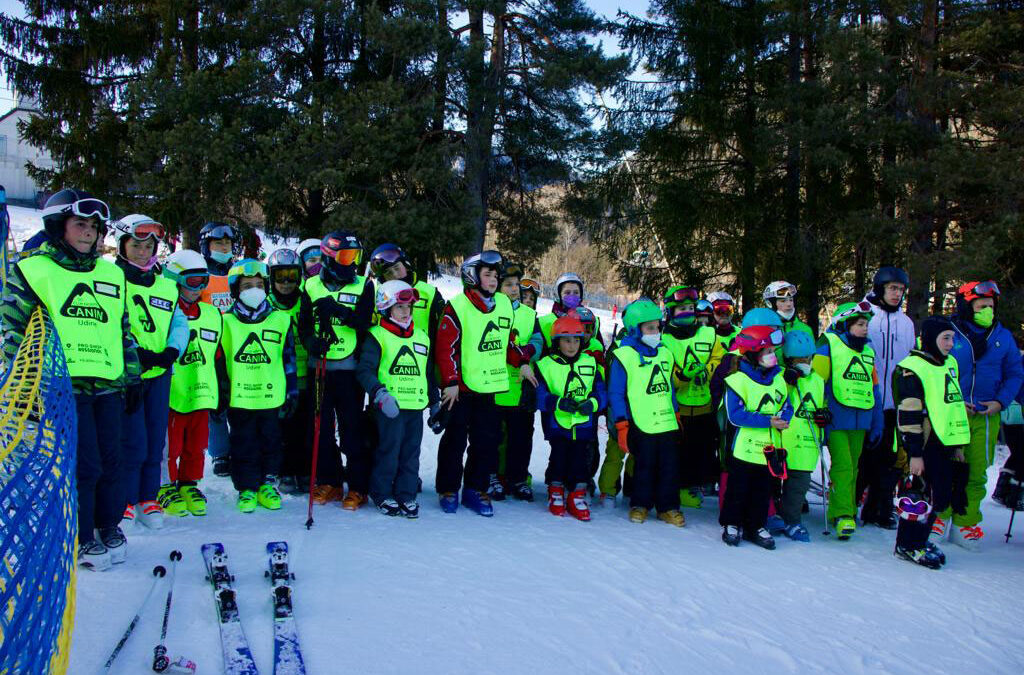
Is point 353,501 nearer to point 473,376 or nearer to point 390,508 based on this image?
point 390,508

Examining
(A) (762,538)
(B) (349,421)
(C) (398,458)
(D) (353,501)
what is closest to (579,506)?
(A) (762,538)

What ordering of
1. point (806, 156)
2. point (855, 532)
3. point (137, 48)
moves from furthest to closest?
point (137, 48) < point (806, 156) < point (855, 532)

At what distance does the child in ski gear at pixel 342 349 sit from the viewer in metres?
5.72

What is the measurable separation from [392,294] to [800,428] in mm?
3316

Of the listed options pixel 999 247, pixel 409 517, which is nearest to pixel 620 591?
pixel 409 517

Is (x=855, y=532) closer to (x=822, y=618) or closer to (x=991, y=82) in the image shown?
(x=822, y=618)

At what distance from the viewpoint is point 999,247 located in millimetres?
10078

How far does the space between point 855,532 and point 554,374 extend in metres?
2.80

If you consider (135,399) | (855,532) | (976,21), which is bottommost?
(855,532)

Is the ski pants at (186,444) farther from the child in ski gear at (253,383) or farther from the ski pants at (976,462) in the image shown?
the ski pants at (976,462)

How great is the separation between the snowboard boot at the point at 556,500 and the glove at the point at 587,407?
668mm

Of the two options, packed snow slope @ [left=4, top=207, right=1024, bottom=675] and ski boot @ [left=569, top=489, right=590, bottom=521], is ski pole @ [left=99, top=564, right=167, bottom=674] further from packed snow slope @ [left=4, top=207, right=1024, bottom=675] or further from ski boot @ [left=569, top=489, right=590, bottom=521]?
ski boot @ [left=569, top=489, right=590, bottom=521]

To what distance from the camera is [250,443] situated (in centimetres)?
555

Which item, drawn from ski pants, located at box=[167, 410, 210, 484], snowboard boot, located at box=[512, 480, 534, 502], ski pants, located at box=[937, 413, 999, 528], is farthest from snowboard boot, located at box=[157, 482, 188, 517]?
ski pants, located at box=[937, 413, 999, 528]
